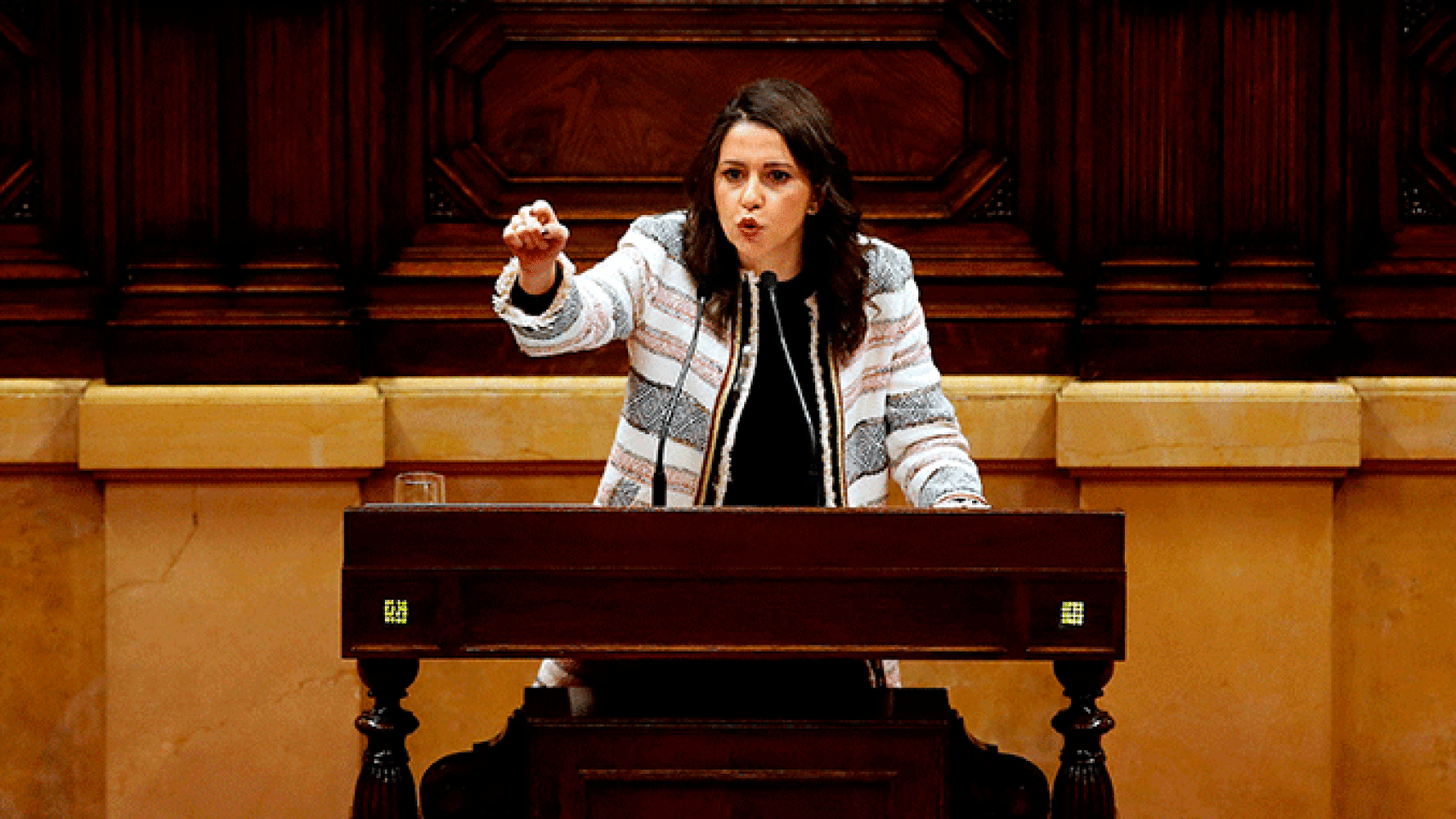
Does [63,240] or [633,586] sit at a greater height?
[63,240]

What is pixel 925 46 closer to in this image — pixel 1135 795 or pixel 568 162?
pixel 568 162

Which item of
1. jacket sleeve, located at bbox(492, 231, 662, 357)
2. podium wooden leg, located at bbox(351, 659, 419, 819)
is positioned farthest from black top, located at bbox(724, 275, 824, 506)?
podium wooden leg, located at bbox(351, 659, 419, 819)

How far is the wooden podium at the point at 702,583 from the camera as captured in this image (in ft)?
6.86

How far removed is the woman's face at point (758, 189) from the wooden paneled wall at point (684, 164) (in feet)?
4.60

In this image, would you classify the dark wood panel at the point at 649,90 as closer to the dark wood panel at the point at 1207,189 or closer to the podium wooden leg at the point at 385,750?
the dark wood panel at the point at 1207,189

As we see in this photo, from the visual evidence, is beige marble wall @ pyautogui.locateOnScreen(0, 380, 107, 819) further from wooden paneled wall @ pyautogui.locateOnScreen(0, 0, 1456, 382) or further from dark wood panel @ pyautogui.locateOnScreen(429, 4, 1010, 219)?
dark wood panel @ pyautogui.locateOnScreen(429, 4, 1010, 219)

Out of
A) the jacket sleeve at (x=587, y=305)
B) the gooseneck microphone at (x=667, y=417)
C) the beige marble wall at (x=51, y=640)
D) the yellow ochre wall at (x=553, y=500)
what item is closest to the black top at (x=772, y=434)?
the gooseneck microphone at (x=667, y=417)

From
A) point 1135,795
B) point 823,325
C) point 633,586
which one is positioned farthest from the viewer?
point 1135,795

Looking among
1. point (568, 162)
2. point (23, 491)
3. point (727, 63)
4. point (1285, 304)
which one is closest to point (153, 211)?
point (23, 491)

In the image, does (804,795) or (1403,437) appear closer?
(804,795)

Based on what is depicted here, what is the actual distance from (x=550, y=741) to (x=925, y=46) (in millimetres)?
2479

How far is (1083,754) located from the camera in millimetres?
2217

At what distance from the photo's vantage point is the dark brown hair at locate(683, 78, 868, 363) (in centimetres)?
258

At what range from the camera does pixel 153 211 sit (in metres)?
3.91
